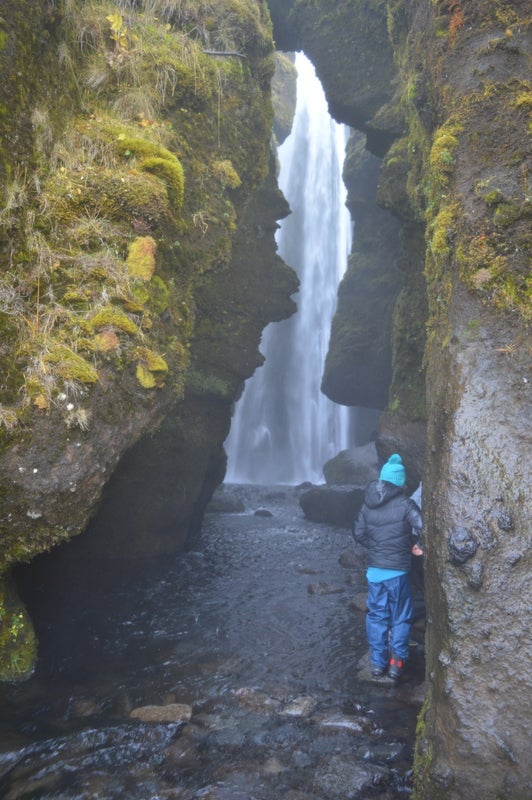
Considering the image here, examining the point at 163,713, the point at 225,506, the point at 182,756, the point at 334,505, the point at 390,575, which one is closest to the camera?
the point at 182,756

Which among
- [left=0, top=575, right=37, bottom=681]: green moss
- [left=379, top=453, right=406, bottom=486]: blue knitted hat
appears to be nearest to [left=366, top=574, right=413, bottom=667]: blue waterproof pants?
[left=379, top=453, right=406, bottom=486]: blue knitted hat

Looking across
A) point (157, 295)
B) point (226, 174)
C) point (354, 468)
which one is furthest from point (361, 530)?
point (354, 468)

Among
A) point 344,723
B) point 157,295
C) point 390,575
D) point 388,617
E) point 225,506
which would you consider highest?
point 157,295

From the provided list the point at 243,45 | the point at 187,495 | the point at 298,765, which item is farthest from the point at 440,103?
the point at 187,495

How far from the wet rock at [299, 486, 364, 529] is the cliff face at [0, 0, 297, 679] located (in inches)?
359

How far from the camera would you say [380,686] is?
6262mm

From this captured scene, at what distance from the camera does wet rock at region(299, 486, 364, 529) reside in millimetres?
17016

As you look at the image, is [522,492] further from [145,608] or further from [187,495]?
[187,495]

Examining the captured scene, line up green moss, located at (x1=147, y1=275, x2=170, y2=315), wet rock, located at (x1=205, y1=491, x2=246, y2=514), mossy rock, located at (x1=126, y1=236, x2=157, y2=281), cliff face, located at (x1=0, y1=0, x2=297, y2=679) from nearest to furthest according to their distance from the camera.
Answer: cliff face, located at (x1=0, y1=0, x2=297, y2=679)
mossy rock, located at (x1=126, y1=236, x2=157, y2=281)
green moss, located at (x1=147, y1=275, x2=170, y2=315)
wet rock, located at (x1=205, y1=491, x2=246, y2=514)

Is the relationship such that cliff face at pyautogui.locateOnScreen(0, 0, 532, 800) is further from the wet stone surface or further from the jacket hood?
the jacket hood

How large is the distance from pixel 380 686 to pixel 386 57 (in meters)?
14.8

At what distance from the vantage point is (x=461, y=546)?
4660mm

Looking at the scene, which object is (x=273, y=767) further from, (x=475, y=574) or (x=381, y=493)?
(x=381, y=493)

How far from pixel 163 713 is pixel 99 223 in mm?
5344
